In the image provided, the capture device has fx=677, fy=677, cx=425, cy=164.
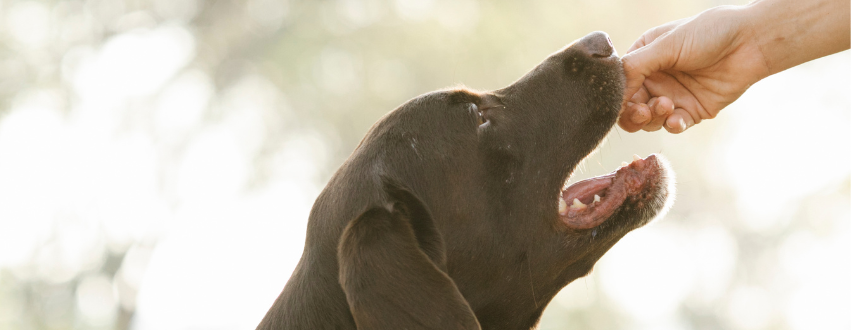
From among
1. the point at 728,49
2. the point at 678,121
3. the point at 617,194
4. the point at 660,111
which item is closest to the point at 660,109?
the point at 660,111

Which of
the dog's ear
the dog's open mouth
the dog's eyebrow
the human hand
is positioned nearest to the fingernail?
the human hand

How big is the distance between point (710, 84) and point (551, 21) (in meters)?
12.2

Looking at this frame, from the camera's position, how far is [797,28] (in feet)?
11.6

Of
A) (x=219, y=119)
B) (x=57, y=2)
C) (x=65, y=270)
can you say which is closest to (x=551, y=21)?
(x=219, y=119)

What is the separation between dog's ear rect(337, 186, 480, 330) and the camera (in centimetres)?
270

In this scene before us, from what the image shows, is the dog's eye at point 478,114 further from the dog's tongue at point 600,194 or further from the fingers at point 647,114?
the fingers at point 647,114

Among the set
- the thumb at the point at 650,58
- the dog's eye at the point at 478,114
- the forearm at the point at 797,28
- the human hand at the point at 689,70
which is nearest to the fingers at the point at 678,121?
the human hand at the point at 689,70

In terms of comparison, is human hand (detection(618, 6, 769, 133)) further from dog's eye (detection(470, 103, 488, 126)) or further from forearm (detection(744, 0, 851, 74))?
dog's eye (detection(470, 103, 488, 126))

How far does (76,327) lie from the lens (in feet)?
54.1

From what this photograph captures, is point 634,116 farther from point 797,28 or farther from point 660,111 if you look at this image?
point 797,28

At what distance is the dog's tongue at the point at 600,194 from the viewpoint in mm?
3457

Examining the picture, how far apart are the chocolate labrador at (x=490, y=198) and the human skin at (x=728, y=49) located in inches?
11.1

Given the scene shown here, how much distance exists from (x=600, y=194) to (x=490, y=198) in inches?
26.1

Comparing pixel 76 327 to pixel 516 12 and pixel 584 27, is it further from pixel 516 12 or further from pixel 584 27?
pixel 584 27
